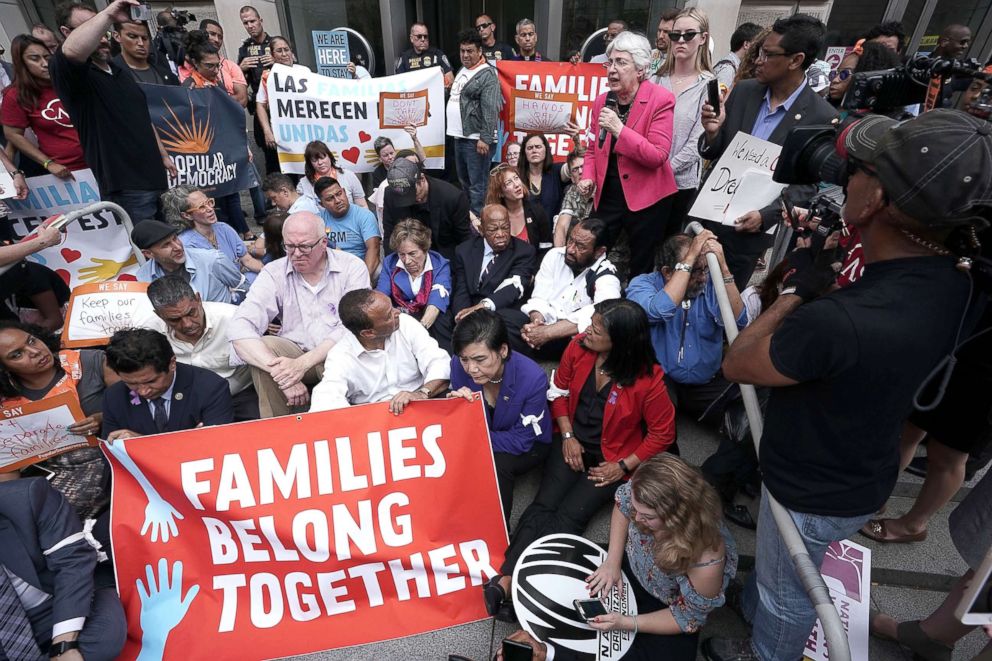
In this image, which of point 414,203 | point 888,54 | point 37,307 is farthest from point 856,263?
point 37,307

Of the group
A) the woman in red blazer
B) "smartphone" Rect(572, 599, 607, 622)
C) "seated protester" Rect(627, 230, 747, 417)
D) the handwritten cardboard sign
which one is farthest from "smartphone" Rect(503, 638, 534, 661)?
the handwritten cardboard sign

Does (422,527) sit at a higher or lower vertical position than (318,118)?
lower

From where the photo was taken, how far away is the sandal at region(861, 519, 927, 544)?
2730 millimetres

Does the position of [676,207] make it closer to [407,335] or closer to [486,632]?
[407,335]

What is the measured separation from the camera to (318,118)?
6176 mm

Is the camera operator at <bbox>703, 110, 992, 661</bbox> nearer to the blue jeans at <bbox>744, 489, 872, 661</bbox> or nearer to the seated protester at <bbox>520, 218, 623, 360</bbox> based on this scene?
the blue jeans at <bbox>744, 489, 872, 661</bbox>

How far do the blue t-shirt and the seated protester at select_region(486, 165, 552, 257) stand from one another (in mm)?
1138

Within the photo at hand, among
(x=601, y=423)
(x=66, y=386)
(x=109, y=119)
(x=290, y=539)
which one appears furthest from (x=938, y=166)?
(x=109, y=119)

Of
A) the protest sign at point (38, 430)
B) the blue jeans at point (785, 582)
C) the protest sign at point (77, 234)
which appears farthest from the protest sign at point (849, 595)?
the protest sign at point (77, 234)

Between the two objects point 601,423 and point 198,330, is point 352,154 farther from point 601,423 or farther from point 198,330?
point 601,423

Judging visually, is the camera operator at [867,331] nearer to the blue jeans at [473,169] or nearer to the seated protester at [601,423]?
the seated protester at [601,423]

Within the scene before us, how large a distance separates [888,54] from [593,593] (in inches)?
168

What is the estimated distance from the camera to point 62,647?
2088 millimetres

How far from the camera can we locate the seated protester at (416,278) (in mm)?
4137
